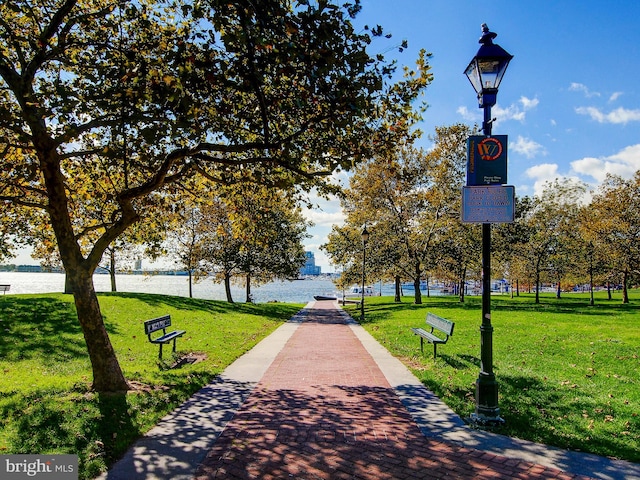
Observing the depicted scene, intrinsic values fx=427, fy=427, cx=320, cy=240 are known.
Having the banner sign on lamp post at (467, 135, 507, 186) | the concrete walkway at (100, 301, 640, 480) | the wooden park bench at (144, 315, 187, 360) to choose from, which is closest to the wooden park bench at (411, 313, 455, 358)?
the concrete walkway at (100, 301, 640, 480)

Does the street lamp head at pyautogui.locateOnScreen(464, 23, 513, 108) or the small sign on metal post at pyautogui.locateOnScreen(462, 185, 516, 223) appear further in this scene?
the small sign on metal post at pyautogui.locateOnScreen(462, 185, 516, 223)

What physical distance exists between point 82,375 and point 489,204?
822cm

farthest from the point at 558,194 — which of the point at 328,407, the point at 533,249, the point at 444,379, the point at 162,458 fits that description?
the point at 162,458

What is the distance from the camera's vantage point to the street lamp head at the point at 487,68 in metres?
6.09

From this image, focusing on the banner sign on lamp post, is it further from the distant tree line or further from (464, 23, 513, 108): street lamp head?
the distant tree line

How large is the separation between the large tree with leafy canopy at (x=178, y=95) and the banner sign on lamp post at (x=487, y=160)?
1.77 metres

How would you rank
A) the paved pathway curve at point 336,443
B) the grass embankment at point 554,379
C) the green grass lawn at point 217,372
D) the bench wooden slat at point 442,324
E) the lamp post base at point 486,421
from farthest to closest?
the bench wooden slat at point 442,324
the lamp post base at point 486,421
the grass embankment at point 554,379
the green grass lawn at point 217,372
the paved pathway curve at point 336,443

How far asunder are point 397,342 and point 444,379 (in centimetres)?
502

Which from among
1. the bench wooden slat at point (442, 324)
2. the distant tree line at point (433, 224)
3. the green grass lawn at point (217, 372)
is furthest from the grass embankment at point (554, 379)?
the distant tree line at point (433, 224)

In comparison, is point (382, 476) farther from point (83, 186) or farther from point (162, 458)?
point (83, 186)

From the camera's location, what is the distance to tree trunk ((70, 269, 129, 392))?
23.9 feet

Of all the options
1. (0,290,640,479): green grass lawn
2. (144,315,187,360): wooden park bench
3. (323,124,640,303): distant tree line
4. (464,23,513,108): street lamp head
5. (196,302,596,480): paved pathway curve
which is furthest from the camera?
(323,124,640,303): distant tree line

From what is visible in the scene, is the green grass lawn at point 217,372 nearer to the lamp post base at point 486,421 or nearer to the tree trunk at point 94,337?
the lamp post base at point 486,421

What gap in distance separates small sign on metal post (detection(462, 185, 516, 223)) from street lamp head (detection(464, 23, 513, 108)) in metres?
1.30
